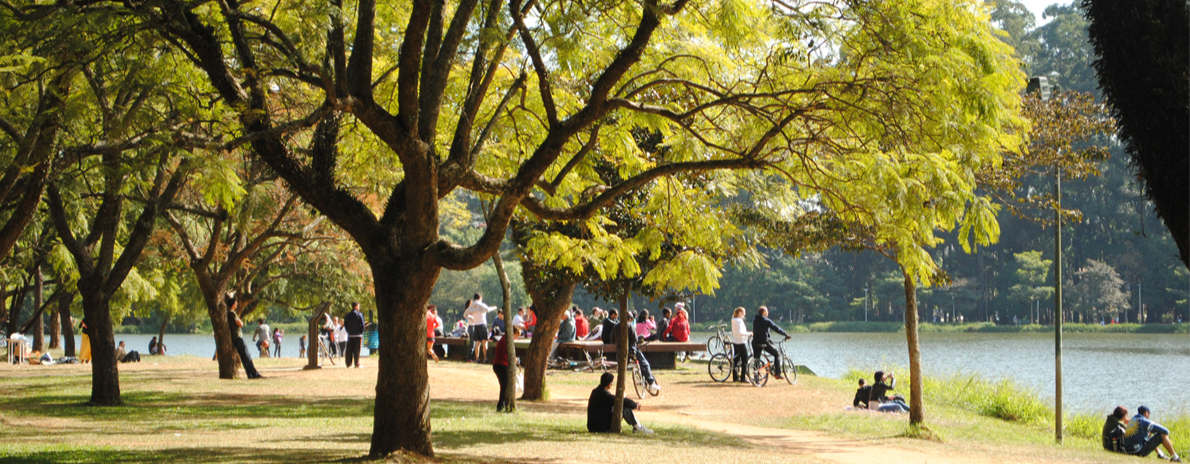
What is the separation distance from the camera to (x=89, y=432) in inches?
473

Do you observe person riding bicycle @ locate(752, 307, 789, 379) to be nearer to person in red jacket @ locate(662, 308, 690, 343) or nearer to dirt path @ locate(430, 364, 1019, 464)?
dirt path @ locate(430, 364, 1019, 464)

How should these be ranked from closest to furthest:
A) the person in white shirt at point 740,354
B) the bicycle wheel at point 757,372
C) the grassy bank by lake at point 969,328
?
the bicycle wheel at point 757,372 → the person in white shirt at point 740,354 → the grassy bank by lake at point 969,328

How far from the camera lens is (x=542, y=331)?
54.6 feet

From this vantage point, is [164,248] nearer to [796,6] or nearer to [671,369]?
[671,369]

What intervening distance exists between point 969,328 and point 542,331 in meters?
70.2

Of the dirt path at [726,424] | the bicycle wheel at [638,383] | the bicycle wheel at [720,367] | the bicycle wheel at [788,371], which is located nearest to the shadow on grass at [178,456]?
the dirt path at [726,424]

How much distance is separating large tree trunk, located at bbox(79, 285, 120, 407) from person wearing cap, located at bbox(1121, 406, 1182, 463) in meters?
15.5

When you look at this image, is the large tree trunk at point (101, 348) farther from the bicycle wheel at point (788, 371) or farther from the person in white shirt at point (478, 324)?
the bicycle wheel at point (788, 371)

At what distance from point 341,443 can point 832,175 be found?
6.35 m

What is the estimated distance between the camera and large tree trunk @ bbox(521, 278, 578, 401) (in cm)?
1659

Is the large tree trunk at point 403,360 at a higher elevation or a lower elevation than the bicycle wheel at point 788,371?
higher

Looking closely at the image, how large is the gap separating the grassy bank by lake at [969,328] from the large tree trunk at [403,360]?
175ft

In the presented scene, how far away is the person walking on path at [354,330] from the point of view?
23725 mm

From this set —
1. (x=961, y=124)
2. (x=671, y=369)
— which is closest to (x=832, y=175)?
(x=961, y=124)
